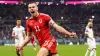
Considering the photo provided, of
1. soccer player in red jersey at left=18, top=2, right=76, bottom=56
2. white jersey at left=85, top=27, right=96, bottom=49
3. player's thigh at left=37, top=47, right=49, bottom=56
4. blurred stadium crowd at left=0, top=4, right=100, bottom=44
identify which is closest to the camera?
player's thigh at left=37, top=47, right=49, bottom=56

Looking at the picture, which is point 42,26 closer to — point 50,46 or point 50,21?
point 50,21

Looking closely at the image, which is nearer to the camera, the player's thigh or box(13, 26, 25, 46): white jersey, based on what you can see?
the player's thigh

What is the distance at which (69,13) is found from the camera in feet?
210

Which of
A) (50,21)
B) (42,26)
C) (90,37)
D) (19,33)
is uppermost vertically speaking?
(50,21)

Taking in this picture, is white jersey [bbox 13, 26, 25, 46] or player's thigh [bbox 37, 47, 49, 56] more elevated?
player's thigh [bbox 37, 47, 49, 56]

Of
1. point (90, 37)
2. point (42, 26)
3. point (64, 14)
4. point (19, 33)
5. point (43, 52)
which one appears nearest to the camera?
point (43, 52)

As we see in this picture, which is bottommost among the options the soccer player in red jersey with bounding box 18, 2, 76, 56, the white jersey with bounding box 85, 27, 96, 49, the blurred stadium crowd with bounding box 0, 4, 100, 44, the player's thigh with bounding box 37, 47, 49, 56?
the blurred stadium crowd with bounding box 0, 4, 100, 44

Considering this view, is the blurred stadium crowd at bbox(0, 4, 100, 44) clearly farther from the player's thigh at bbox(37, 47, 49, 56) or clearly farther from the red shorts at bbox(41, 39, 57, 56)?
the player's thigh at bbox(37, 47, 49, 56)

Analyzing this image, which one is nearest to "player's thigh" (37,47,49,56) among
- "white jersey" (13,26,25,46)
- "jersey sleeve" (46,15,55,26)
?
"jersey sleeve" (46,15,55,26)

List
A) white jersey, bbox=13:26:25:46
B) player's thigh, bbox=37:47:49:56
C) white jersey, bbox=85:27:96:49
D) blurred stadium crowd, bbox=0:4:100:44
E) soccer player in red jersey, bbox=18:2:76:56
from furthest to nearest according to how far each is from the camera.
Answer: blurred stadium crowd, bbox=0:4:100:44
white jersey, bbox=85:27:96:49
white jersey, bbox=13:26:25:46
soccer player in red jersey, bbox=18:2:76:56
player's thigh, bbox=37:47:49:56

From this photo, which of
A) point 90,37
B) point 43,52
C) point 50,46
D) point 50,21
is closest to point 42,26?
point 50,21

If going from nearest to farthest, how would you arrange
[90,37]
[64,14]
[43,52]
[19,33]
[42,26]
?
1. [43,52]
2. [42,26]
3. [19,33]
4. [90,37]
5. [64,14]

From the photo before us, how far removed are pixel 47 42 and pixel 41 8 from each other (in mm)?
53586

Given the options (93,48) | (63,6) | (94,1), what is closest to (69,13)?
(63,6)
